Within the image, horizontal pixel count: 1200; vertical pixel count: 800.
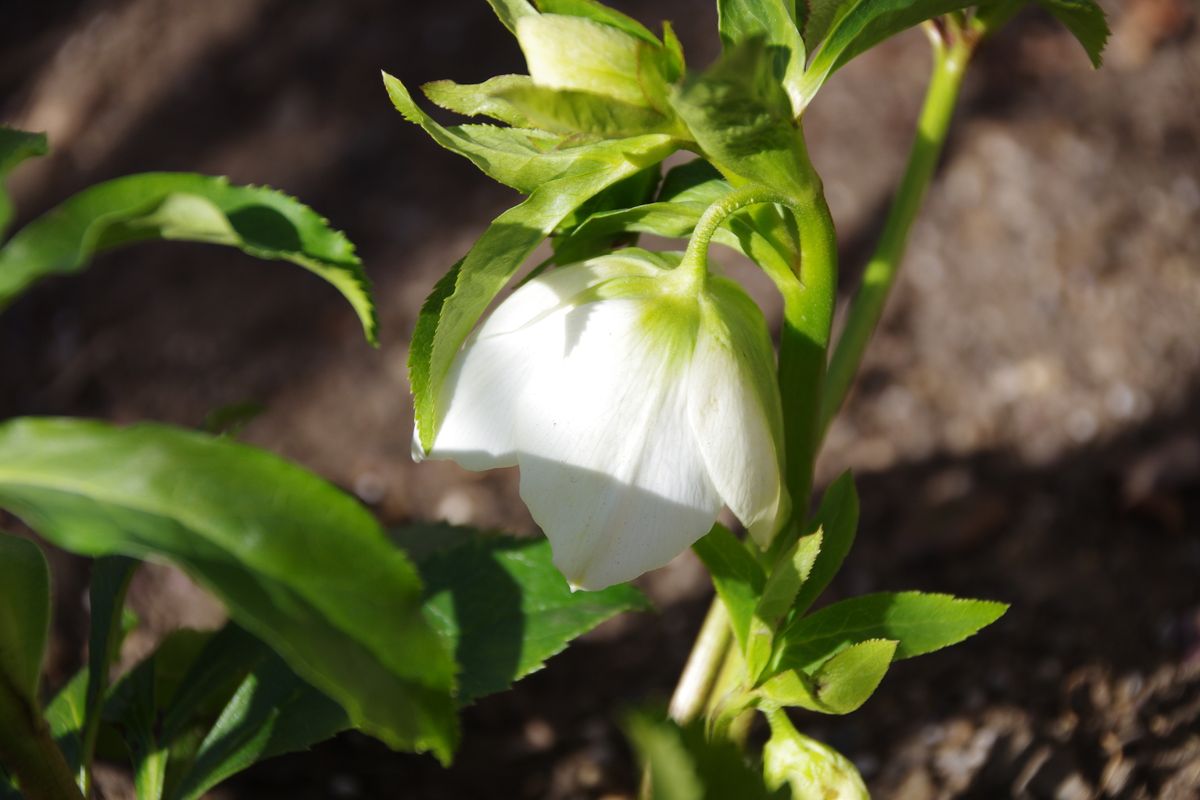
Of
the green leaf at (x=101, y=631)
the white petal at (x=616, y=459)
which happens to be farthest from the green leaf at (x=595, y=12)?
the green leaf at (x=101, y=631)

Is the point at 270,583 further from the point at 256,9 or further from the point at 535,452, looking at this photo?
the point at 256,9

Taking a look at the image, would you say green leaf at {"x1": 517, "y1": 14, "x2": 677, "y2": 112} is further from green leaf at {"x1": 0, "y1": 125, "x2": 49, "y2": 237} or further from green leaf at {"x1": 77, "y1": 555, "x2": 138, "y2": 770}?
green leaf at {"x1": 77, "y1": 555, "x2": 138, "y2": 770}

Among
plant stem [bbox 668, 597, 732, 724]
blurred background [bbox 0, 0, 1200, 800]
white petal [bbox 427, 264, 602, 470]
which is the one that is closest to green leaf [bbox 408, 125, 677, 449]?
white petal [bbox 427, 264, 602, 470]

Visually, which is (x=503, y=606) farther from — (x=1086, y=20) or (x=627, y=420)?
(x=1086, y=20)

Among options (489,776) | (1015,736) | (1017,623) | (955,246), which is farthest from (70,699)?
(955,246)

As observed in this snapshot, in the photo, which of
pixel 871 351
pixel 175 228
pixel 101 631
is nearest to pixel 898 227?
pixel 175 228

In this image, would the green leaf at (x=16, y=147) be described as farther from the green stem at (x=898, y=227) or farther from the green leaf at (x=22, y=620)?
the green stem at (x=898, y=227)
